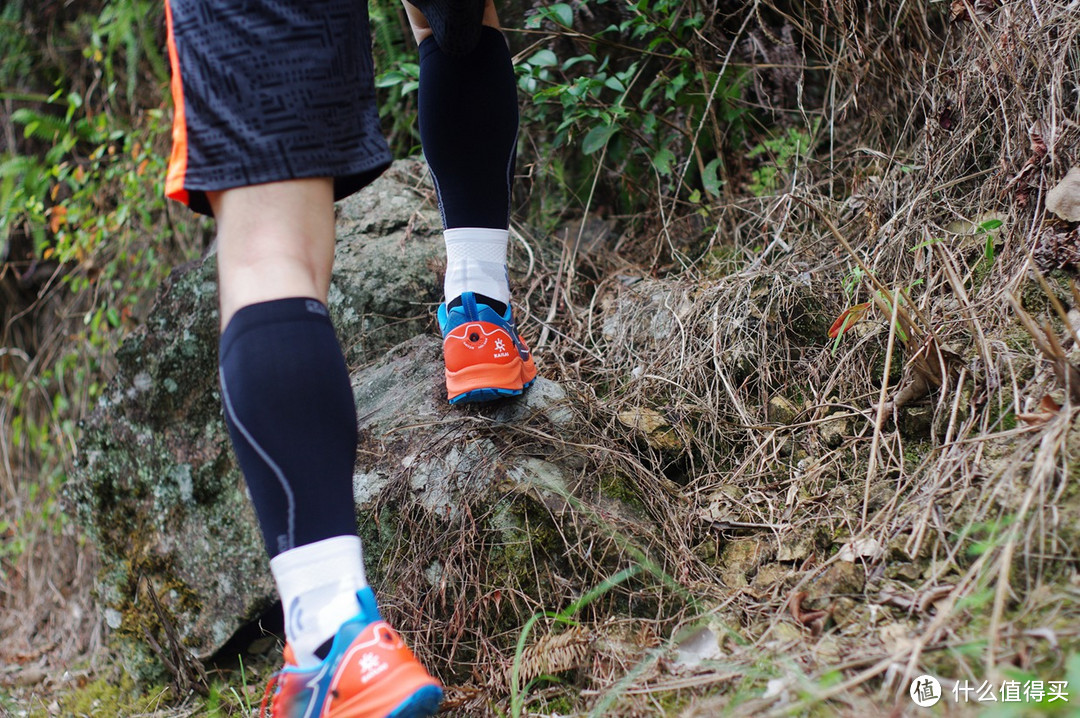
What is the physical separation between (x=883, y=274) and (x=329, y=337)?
1.41 meters

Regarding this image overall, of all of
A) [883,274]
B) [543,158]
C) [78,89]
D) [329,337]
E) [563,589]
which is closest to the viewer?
[329,337]

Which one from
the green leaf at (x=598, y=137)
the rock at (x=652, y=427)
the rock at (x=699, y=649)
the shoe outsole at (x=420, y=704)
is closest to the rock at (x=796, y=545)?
the rock at (x=699, y=649)

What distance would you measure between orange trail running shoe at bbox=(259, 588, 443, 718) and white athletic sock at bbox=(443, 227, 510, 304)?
2.51 feet

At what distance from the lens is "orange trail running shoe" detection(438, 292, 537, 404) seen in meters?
1.59

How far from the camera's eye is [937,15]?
2186 mm

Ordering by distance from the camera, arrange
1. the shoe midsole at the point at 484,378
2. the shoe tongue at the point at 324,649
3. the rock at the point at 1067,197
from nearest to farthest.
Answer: the shoe tongue at the point at 324,649 → the rock at the point at 1067,197 → the shoe midsole at the point at 484,378

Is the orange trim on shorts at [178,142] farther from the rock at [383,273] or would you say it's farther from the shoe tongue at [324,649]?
the rock at [383,273]

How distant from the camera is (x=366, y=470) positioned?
1739 millimetres

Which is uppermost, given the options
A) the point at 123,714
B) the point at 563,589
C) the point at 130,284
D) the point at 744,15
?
the point at 744,15

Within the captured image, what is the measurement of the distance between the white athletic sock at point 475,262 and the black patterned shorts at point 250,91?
501mm

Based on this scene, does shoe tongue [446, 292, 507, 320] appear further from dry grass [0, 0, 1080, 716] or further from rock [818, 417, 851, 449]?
rock [818, 417, 851, 449]

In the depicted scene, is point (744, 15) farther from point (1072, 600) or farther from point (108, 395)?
→ point (108, 395)

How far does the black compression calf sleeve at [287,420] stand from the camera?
3.52 ft

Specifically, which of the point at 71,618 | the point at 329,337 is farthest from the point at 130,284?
the point at 329,337
